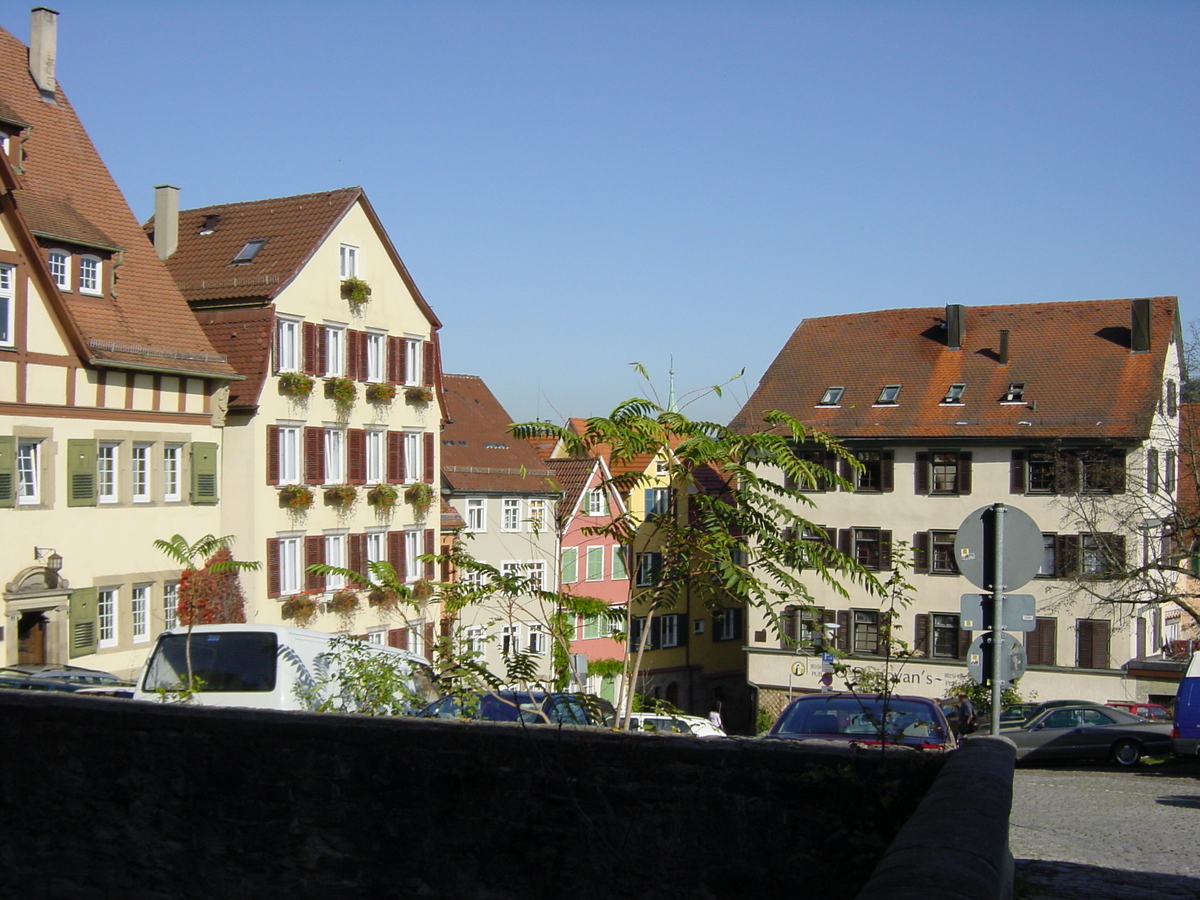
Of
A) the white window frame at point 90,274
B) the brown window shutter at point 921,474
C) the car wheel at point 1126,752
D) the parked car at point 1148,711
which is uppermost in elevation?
the white window frame at point 90,274

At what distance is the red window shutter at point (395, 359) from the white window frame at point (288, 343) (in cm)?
402

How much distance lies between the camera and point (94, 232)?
3175 centimetres

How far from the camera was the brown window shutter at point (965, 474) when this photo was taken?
4575cm

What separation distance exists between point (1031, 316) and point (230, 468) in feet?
94.3

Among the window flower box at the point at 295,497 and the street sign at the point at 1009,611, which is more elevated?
the street sign at the point at 1009,611

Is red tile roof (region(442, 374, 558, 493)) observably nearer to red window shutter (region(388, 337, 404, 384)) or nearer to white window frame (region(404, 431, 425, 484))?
white window frame (region(404, 431, 425, 484))

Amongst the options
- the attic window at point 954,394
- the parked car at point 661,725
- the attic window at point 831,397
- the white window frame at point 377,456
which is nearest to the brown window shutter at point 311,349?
the white window frame at point 377,456

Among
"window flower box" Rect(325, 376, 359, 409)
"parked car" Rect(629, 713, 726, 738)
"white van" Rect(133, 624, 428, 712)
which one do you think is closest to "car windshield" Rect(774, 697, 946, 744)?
"parked car" Rect(629, 713, 726, 738)

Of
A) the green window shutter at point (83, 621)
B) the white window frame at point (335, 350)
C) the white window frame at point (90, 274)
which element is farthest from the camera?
the white window frame at point (335, 350)

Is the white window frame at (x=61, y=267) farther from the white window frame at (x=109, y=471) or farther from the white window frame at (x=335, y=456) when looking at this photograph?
the white window frame at (x=335, y=456)

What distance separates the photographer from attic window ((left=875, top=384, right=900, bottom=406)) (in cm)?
4809

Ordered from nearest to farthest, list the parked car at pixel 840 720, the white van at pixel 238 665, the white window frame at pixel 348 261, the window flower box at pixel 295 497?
the parked car at pixel 840 720 < the white van at pixel 238 665 < the window flower box at pixel 295 497 < the white window frame at pixel 348 261

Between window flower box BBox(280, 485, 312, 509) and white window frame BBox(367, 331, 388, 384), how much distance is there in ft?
16.2

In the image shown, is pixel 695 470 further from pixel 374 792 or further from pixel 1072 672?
pixel 1072 672
